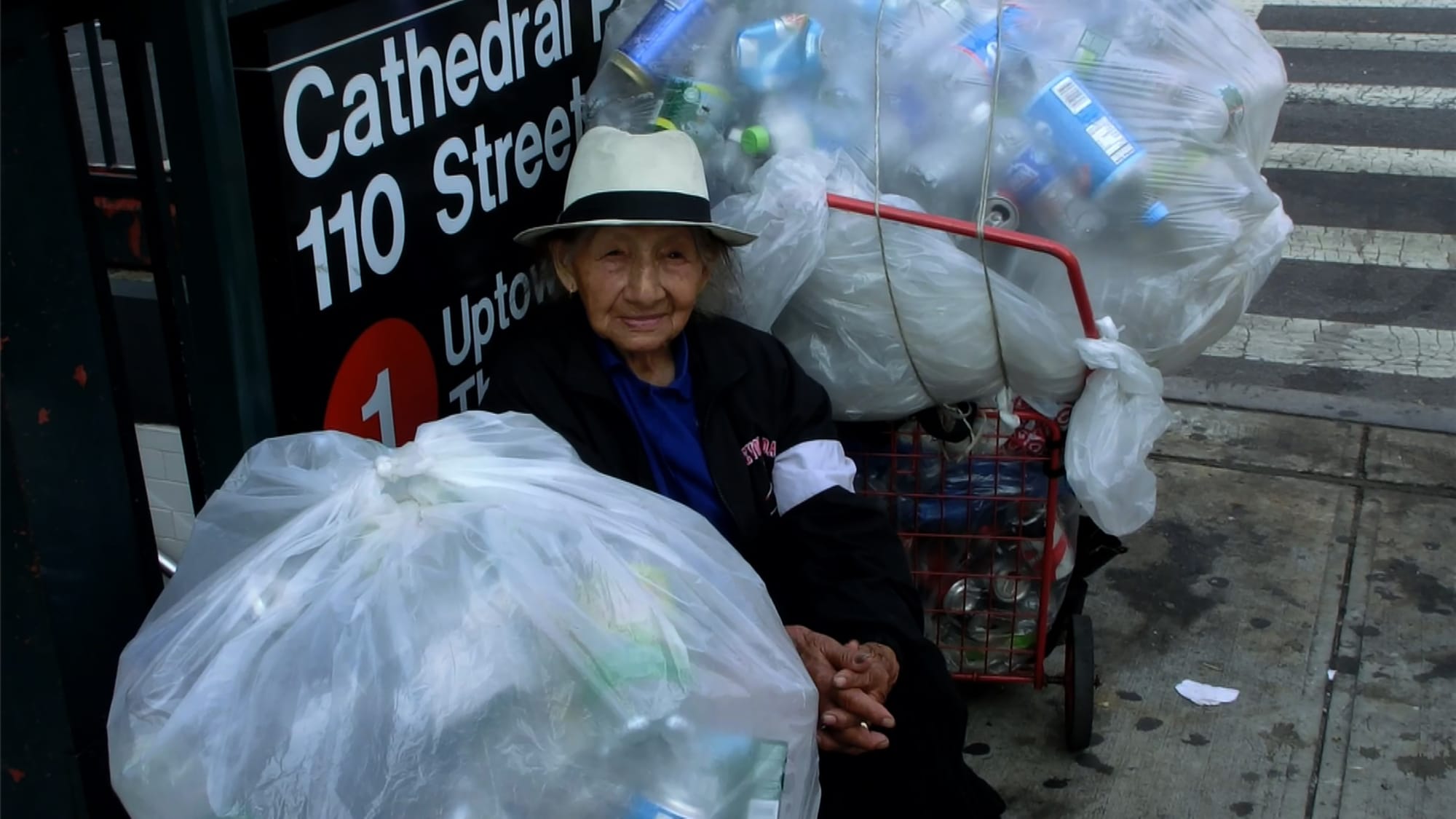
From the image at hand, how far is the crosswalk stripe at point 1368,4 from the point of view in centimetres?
872

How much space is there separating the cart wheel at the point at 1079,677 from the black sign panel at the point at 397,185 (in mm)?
1308

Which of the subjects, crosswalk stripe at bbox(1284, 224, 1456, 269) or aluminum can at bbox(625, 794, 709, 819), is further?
crosswalk stripe at bbox(1284, 224, 1456, 269)

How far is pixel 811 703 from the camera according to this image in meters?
1.71

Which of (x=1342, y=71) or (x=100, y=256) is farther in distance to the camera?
(x=1342, y=71)

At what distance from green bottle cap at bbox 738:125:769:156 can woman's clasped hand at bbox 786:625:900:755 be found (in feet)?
2.84

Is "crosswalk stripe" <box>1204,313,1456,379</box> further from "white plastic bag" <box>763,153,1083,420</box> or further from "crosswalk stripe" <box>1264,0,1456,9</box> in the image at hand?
"crosswalk stripe" <box>1264,0,1456,9</box>

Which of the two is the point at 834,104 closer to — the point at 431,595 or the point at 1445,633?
the point at 431,595

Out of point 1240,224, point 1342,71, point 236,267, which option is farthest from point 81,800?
point 1342,71

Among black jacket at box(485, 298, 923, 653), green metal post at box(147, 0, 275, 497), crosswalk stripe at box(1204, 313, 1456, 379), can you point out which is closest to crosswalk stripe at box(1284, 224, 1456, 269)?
crosswalk stripe at box(1204, 313, 1456, 379)

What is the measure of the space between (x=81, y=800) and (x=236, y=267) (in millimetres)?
648

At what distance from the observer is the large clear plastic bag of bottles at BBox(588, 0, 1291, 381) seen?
8.05ft

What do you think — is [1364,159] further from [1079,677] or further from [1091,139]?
[1091,139]

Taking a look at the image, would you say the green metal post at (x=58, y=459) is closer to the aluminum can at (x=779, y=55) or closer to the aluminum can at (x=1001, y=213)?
the aluminum can at (x=779, y=55)

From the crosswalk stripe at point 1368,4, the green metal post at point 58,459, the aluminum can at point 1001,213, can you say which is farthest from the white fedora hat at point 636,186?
the crosswalk stripe at point 1368,4
